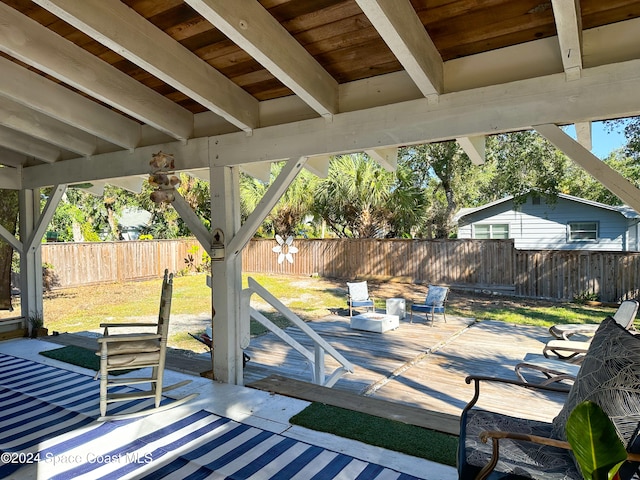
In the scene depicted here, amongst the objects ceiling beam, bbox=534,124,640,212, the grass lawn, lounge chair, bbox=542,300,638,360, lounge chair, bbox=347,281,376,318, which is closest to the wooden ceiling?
ceiling beam, bbox=534,124,640,212

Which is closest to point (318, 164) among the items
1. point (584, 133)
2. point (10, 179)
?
point (584, 133)

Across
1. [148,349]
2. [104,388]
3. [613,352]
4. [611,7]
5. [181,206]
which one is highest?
[611,7]

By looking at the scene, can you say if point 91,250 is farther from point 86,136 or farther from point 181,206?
point 181,206

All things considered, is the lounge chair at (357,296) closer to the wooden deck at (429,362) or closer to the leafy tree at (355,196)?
the wooden deck at (429,362)

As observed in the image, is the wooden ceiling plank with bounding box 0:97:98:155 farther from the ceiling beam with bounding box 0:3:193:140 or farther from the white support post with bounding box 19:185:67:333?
the white support post with bounding box 19:185:67:333

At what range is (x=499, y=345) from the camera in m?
6.39

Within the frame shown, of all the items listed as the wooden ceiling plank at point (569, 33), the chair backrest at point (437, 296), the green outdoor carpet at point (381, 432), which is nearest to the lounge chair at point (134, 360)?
the green outdoor carpet at point (381, 432)

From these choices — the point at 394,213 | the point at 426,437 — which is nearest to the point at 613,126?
the point at 394,213

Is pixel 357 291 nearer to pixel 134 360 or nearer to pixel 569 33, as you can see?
pixel 134 360

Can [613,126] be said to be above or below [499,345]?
above

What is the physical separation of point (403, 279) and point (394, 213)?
2.09 meters

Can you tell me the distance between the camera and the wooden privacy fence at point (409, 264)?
973cm

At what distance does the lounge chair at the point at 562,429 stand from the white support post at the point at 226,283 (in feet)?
7.29

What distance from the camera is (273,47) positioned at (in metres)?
2.29
